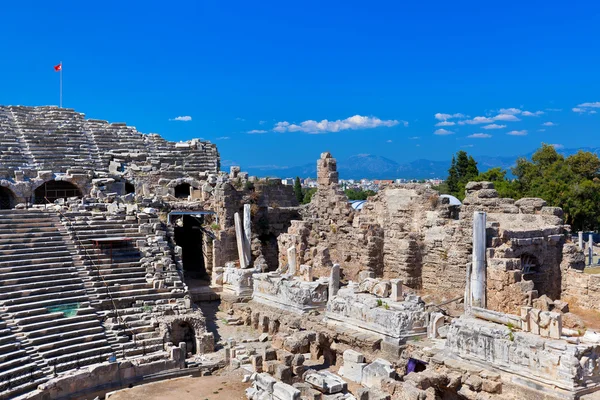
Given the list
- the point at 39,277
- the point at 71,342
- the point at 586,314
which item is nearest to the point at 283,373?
the point at 71,342

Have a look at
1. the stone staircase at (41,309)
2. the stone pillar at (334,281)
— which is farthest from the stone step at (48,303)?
the stone pillar at (334,281)

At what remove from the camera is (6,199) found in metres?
28.7

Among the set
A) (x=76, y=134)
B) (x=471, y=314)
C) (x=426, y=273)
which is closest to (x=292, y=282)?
(x=426, y=273)

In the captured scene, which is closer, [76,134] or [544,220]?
[544,220]

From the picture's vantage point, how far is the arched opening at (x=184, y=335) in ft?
60.7

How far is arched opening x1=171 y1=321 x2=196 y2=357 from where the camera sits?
1850 centimetres

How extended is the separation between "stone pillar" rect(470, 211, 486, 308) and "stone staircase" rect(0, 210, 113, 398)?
11.2 metres

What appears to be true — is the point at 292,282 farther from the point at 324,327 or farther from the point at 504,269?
the point at 504,269

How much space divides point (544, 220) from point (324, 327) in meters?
9.71

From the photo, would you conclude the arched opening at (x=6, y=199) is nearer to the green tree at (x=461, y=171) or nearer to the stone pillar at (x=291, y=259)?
the stone pillar at (x=291, y=259)

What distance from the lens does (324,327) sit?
18.3m

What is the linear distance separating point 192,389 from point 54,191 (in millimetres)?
18304

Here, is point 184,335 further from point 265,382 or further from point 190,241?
point 190,241

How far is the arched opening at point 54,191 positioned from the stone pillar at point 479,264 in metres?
21.2
